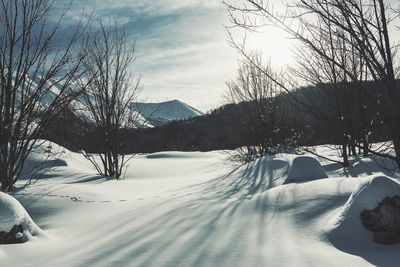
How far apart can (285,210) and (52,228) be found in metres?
2.23

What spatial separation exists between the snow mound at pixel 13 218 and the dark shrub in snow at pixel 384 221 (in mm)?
2643

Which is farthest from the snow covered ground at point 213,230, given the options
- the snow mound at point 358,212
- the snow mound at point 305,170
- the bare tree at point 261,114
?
the bare tree at point 261,114

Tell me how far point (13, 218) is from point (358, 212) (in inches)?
108

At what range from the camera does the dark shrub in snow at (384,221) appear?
2098 mm

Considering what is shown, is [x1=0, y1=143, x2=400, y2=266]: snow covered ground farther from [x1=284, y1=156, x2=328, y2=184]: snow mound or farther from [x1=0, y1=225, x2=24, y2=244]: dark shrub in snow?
[x1=284, y1=156, x2=328, y2=184]: snow mound

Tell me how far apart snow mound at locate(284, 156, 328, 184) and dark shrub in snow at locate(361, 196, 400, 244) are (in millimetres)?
1831

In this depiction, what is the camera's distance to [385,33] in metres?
2.11

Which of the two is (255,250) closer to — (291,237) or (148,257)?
(291,237)

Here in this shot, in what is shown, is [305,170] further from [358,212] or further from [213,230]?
[213,230]

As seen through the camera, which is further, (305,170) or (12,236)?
(305,170)

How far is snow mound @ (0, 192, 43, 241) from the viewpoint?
2.16 meters

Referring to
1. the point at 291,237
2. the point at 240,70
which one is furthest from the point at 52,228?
the point at 240,70

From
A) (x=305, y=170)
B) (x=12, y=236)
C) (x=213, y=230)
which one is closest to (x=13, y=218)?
(x=12, y=236)

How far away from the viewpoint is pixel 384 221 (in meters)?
2.12
